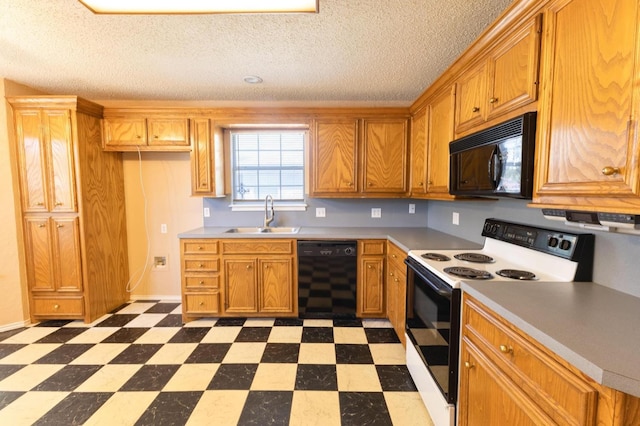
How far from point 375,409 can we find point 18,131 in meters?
3.87

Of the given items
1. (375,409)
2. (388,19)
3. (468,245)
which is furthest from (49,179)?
(468,245)

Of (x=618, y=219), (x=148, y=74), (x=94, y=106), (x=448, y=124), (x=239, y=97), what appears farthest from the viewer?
(x=239, y=97)

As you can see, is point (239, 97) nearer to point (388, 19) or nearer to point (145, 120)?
point (145, 120)

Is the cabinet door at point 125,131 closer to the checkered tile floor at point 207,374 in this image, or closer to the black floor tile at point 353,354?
the checkered tile floor at point 207,374

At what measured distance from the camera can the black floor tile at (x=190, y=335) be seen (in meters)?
2.46

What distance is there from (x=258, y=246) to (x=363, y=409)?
1.65 meters

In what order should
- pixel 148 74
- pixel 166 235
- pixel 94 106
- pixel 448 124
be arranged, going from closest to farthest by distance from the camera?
pixel 448 124 < pixel 148 74 < pixel 94 106 < pixel 166 235

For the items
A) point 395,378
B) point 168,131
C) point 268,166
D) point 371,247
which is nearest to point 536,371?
point 395,378

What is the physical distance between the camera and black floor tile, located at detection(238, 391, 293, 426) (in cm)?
159

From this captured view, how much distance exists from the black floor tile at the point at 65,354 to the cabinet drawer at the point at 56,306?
500mm

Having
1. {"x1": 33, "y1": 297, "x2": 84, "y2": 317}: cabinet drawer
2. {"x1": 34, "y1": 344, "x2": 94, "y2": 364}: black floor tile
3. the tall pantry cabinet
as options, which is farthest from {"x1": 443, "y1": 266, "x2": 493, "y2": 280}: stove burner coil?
{"x1": 33, "y1": 297, "x2": 84, "y2": 317}: cabinet drawer

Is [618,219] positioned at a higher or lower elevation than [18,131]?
lower

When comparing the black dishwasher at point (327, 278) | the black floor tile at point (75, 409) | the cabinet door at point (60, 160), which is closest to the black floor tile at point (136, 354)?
the black floor tile at point (75, 409)

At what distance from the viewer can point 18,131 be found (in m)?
2.58
